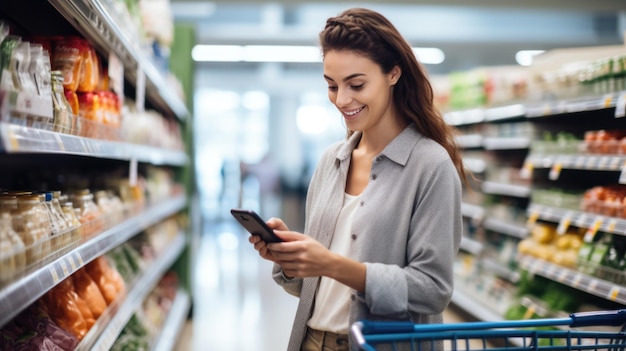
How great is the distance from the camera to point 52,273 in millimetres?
1619

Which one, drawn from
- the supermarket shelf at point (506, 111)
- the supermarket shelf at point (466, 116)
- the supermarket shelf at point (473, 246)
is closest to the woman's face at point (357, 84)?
the supermarket shelf at point (506, 111)

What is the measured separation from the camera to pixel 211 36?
9.60 meters

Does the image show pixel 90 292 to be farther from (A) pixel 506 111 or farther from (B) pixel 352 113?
(A) pixel 506 111

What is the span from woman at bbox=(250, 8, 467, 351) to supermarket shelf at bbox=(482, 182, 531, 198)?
3.03m

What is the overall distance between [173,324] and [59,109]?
8.81 ft

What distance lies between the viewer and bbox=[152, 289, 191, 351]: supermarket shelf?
3631 mm

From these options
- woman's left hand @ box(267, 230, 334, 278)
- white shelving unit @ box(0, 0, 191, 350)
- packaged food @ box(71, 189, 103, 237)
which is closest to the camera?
white shelving unit @ box(0, 0, 191, 350)

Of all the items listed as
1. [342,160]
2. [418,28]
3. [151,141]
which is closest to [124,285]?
[151,141]

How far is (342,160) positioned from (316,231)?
0.24 meters

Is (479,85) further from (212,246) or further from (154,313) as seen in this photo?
(212,246)

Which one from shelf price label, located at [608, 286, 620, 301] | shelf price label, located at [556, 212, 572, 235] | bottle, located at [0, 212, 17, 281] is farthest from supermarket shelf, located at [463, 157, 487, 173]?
bottle, located at [0, 212, 17, 281]

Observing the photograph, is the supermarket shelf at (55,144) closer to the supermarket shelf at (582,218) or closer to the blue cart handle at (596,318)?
the blue cart handle at (596,318)

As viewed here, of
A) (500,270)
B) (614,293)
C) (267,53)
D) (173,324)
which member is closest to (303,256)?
(614,293)

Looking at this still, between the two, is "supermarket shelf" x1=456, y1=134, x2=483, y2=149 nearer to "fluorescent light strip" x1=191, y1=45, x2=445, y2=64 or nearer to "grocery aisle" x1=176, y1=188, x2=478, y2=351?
"grocery aisle" x1=176, y1=188, x2=478, y2=351
